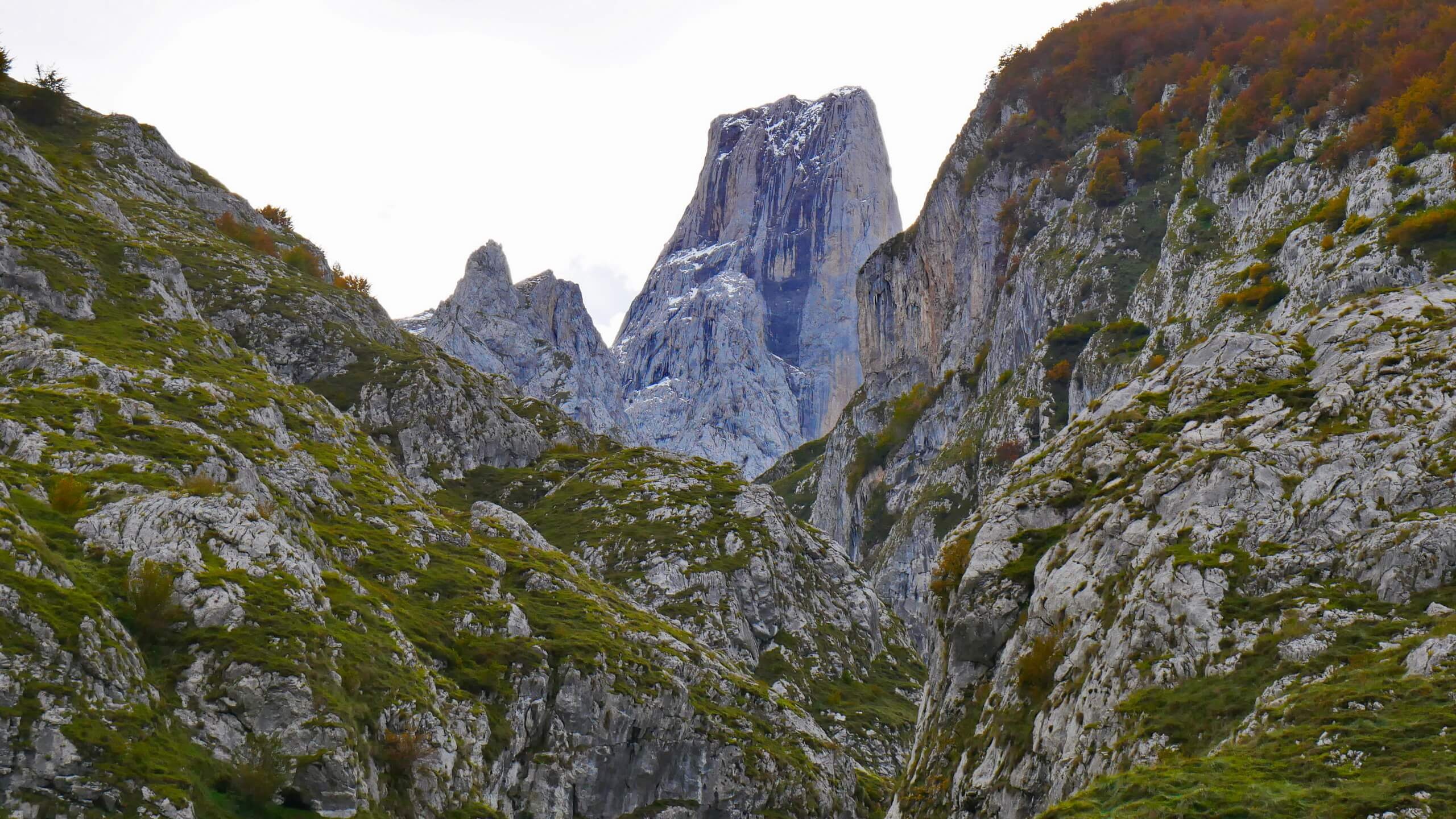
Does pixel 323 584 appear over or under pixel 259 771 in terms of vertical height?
over

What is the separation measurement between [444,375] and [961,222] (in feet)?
224

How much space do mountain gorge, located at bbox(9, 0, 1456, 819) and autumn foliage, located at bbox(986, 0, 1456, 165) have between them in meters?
0.49

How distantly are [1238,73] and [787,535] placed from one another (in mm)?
54904

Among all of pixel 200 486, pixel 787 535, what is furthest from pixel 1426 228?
pixel 200 486

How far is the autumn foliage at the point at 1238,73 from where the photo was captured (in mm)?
61656

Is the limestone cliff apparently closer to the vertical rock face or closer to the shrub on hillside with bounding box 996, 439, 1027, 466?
the shrub on hillside with bounding box 996, 439, 1027, 466

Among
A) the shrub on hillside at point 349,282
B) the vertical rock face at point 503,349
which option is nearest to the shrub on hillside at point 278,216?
the shrub on hillside at point 349,282

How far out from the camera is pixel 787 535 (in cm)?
7319

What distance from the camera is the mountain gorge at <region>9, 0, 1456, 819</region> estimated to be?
77.5 feet

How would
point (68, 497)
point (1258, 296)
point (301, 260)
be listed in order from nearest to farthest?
point (68, 497) < point (1258, 296) < point (301, 260)

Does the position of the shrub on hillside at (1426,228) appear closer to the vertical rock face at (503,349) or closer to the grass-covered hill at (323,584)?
the grass-covered hill at (323,584)

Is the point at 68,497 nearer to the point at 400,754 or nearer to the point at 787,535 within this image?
the point at 400,754

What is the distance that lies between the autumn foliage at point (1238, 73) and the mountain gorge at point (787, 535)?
49 centimetres

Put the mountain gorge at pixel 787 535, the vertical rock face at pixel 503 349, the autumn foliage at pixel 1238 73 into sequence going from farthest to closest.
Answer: the vertical rock face at pixel 503 349
the autumn foliage at pixel 1238 73
the mountain gorge at pixel 787 535
